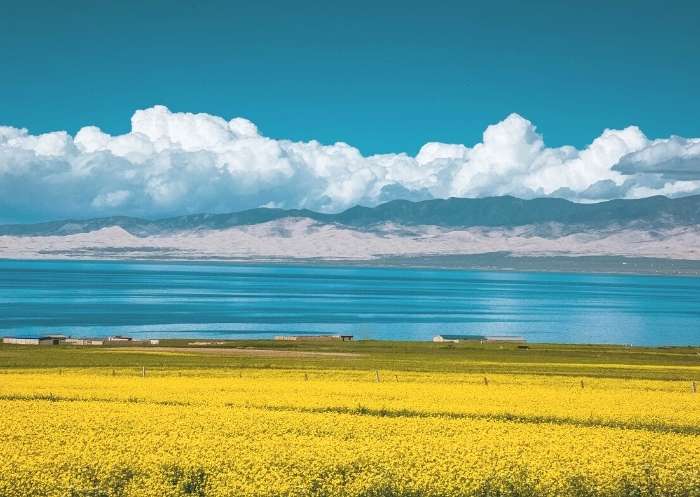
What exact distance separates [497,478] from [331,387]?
75.9 feet

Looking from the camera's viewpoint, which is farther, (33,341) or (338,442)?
(33,341)

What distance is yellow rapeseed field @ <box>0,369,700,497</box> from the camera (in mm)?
22250

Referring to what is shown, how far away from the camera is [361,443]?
27.2m

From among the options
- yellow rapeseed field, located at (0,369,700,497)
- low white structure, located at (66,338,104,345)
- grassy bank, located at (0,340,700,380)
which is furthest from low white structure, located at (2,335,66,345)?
yellow rapeseed field, located at (0,369,700,497)

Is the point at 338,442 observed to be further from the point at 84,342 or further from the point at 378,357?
the point at 84,342

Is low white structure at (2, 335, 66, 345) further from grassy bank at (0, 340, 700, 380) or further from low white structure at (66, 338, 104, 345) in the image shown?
grassy bank at (0, 340, 700, 380)

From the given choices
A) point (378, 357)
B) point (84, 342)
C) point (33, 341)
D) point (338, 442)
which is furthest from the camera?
point (84, 342)

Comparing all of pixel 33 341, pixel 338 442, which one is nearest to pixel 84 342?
pixel 33 341

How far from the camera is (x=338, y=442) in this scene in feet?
89.2

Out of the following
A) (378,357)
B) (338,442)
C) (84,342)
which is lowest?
(378,357)

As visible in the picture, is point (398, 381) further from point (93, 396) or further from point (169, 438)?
point (169, 438)

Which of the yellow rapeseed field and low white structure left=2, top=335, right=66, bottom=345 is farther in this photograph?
low white structure left=2, top=335, right=66, bottom=345

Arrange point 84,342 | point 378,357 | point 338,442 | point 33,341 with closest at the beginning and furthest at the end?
1. point 338,442
2. point 378,357
3. point 33,341
4. point 84,342

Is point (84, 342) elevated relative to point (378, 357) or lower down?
elevated
